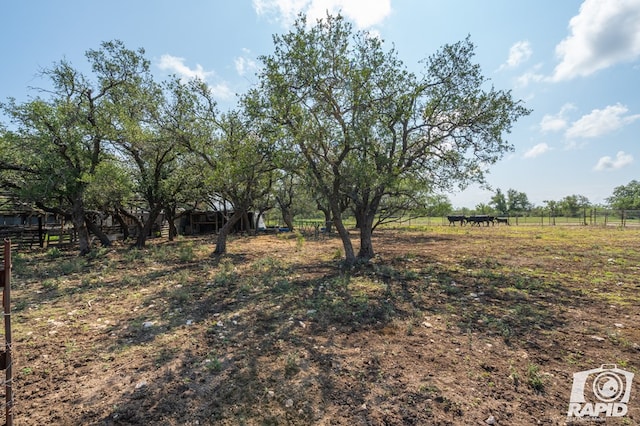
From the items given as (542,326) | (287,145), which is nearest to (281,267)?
(287,145)

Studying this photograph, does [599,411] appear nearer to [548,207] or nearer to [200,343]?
[200,343]

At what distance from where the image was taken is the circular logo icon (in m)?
2.90

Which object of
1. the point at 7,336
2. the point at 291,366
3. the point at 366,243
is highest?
the point at 366,243

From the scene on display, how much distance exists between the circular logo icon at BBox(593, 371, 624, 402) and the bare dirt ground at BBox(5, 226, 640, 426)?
0.38 feet

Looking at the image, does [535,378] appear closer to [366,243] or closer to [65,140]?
[366,243]

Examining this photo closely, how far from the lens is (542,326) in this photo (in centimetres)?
452

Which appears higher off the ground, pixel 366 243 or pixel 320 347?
pixel 366 243

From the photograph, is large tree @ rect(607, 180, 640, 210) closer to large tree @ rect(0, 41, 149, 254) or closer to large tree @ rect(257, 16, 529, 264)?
large tree @ rect(257, 16, 529, 264)

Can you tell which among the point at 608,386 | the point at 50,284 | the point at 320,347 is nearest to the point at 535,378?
the point at 608,386

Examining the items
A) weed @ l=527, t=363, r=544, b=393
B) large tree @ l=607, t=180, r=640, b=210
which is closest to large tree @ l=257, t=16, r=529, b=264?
weed @ l=527, t=363, r=544, b=393

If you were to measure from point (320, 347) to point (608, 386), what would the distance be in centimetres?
Answer: 300

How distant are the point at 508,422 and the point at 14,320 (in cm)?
701

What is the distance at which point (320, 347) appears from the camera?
3.91m

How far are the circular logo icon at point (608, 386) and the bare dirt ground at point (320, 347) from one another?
0.38ft
